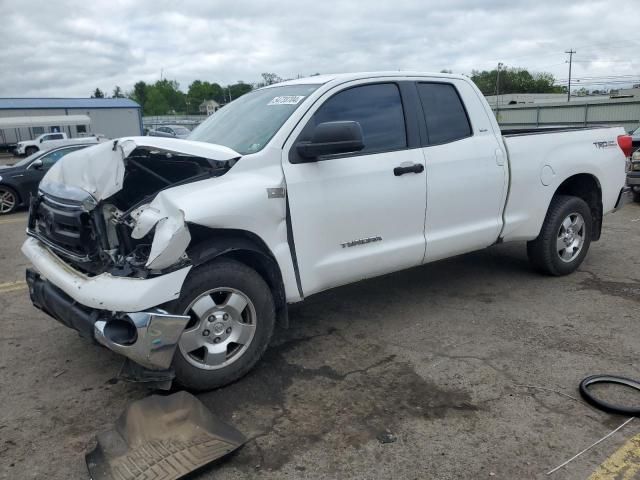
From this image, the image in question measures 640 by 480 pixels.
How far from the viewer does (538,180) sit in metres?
5.05

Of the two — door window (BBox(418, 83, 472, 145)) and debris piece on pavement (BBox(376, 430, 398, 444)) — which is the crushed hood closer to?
door window (BBox(418, 83, 472, 145))

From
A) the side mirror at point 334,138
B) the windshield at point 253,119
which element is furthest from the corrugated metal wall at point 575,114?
the side mirror at point 334,138

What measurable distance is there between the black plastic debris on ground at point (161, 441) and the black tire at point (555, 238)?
3.68 metres

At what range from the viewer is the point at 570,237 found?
5.53 m

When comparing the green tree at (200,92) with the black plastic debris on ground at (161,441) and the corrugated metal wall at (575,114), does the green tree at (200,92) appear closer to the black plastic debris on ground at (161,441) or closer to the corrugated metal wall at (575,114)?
the corrugated metal wall at (575,114)

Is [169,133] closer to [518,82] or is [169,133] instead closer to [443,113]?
[443,113]

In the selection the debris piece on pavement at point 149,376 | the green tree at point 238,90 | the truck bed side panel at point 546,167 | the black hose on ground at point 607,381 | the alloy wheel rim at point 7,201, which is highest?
the green tree at point 238,90

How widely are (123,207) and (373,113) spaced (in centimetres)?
194

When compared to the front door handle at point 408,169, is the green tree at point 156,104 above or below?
above

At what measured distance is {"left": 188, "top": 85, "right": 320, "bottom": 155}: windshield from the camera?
3.80 metres

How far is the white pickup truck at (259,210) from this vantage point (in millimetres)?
3080

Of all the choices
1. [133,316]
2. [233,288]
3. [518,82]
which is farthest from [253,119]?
[518,82]

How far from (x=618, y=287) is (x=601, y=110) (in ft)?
Result: 89.3

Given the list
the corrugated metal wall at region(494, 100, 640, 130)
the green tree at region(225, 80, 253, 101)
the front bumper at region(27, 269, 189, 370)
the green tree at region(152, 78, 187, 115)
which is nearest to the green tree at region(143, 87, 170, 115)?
the green tree at region(152, 78, 187, 115)
